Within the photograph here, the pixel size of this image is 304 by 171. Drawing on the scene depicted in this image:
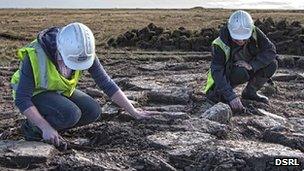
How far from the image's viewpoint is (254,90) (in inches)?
234

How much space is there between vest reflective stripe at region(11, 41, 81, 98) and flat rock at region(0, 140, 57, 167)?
0.39 m

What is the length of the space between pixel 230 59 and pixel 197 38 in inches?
176

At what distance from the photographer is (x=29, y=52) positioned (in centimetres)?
414

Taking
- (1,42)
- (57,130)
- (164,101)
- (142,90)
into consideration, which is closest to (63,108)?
(57,130)

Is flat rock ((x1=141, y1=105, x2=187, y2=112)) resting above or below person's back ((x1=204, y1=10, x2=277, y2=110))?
below

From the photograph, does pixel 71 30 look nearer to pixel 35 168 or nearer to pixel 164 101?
pixel 35 168

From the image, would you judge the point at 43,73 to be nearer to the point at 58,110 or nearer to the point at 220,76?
the point at 58,110

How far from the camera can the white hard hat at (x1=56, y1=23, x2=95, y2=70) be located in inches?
158

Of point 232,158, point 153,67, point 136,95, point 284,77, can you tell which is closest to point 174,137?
point 232,158

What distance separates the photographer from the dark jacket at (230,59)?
536 centimetres

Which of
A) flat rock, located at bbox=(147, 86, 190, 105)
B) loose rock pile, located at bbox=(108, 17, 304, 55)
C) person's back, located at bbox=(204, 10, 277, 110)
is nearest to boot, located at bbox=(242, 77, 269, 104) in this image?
person's back, located at bbox=(204, 10, 277, 110)

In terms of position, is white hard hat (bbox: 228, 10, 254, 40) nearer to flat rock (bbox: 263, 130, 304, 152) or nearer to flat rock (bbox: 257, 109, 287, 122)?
flat rock (bbox: 257, 109, 287, 122)

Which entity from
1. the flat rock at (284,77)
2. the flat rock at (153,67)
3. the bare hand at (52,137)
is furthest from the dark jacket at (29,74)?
the flat rock at (153,67)

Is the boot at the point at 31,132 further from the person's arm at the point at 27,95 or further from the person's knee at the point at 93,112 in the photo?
the person's knee at the point at 93,112
